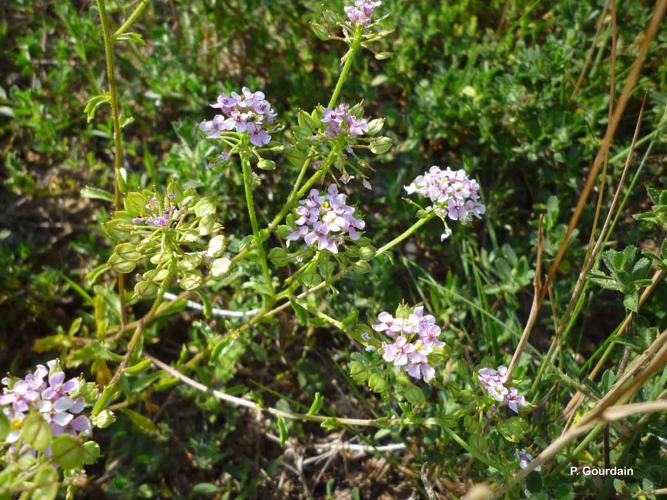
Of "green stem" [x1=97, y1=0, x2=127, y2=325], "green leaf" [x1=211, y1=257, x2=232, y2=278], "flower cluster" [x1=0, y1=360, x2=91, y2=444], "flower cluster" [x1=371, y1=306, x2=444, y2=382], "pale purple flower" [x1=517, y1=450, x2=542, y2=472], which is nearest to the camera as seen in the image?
"flower cluster" [x1=0, y1=360, x2=91, y2=444]

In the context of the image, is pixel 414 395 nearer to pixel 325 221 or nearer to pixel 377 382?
pixel 377 382

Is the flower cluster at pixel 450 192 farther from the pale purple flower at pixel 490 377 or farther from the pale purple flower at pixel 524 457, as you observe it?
the pale purple flower at pixel 524 457

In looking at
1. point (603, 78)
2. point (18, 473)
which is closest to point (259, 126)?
point (18, 473)

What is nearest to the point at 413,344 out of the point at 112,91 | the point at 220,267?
the point at 220,267

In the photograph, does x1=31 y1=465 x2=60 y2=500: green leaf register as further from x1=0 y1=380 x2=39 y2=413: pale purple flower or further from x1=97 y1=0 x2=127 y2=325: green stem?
x1=97 y1=0 x2=127 y2=325: green stem

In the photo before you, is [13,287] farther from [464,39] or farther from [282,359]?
[464,39]

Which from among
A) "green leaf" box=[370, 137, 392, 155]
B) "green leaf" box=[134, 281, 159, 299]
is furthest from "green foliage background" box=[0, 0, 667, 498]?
"green leaf" box=[370, 137, 392, 155]
